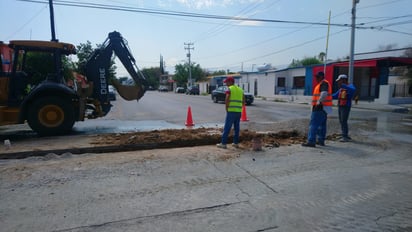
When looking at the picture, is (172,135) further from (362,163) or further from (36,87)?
(362,163)

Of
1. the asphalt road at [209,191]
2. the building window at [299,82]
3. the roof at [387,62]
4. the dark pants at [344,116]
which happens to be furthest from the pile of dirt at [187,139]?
the building window at [299,82]

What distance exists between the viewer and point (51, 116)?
8.88 meters

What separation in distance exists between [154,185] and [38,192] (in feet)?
5.74

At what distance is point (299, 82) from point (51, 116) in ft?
112

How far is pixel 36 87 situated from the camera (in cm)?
860

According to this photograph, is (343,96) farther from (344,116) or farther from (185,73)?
(185,73)

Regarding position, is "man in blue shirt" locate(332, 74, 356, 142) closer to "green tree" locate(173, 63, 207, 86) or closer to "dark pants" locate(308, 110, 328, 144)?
"dark pants" locate(308, 110, 328, 144)

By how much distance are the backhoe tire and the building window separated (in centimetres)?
3329

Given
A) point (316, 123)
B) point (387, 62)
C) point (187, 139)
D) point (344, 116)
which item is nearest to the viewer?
point (316, 123)

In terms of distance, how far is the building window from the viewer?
3778cm

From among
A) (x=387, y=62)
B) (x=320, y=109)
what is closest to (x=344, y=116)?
(x=320, y=109)

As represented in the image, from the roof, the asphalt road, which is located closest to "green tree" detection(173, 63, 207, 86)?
the roof

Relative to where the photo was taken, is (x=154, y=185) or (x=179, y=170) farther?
(x=179, y=170)

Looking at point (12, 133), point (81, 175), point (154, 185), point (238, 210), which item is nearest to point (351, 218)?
point (238, 210)
